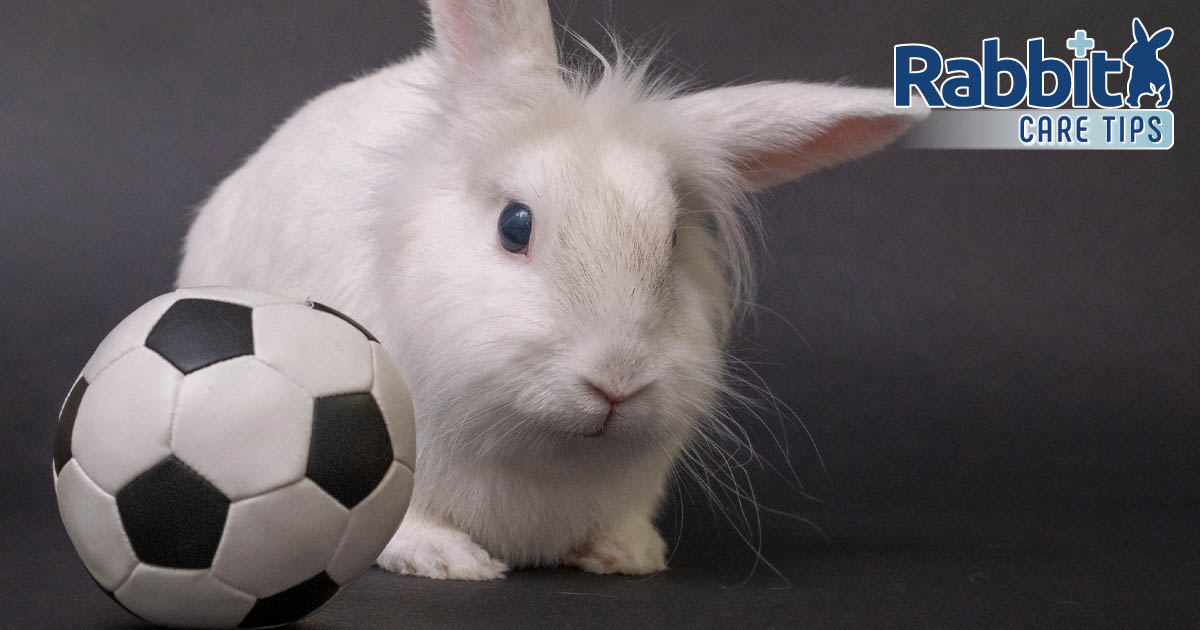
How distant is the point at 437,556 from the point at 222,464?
4.13 ft

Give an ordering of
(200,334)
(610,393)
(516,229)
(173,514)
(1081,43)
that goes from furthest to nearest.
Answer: (1081,43)
(516,229)
(610,393)
(200,334)
(173,514)

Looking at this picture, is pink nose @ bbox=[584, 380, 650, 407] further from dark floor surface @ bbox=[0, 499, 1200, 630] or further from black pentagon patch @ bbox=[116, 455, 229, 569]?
black pentagon patch @ bbox=[116, 455, 229, 569]

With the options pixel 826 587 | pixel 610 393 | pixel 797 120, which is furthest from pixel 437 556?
pixel 797 120

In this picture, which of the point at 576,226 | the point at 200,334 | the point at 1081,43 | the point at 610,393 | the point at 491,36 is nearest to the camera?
the point at 200,334

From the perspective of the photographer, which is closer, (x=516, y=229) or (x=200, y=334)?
(x=200, y=334)

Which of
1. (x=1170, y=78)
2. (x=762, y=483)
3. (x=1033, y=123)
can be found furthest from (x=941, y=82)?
(x=762, y=483)

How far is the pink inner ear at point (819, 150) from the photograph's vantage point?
5078 millimetres

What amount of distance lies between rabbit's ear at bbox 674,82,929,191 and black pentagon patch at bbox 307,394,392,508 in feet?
5.42

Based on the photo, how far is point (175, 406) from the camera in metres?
3.66

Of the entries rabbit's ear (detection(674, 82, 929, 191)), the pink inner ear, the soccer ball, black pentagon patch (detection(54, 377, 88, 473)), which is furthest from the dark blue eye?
black pentagon patch (detection(54, 377, 88, 473))

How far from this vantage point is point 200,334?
380 centimetres

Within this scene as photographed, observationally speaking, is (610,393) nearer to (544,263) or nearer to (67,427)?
(544,263)

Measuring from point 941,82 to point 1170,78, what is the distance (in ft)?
5.18

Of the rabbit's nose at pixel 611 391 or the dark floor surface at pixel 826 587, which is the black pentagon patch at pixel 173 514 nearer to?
the dark floor surface at pixel 826 587
